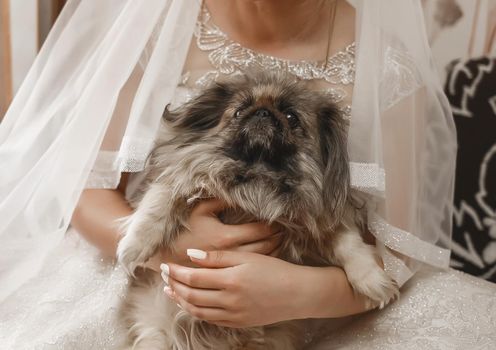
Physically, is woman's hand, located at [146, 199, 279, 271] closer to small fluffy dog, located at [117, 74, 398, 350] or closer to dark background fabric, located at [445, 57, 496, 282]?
small fluffy dog, located at [117, 74, 398, 350]

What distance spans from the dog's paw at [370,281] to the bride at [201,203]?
0.09ft

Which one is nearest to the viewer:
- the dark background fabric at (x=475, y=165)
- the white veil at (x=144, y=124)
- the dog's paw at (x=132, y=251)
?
the dog's paw at (x=132, y=251)

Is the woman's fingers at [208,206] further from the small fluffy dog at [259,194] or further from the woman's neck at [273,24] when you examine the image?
the woman's neck at [273,24]

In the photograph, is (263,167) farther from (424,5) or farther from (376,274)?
(424,5)

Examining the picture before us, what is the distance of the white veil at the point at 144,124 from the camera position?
4.15ft

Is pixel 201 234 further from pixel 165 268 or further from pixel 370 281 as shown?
pixel 370 281

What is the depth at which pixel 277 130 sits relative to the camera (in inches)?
47.3

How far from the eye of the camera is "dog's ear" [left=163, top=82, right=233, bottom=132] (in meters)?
1.33

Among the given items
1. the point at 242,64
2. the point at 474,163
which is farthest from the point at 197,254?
the point at 474,163

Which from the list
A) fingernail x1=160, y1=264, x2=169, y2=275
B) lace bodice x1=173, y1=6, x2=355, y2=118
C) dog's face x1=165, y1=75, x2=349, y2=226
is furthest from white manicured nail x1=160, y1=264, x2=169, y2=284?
lace bodice x1=173, y1=6, x2=355, y2=118

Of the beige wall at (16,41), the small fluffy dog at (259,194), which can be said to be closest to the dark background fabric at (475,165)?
the small fluffy dog at (259,194)

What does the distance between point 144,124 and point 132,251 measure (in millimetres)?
266

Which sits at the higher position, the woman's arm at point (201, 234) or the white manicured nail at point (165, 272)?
the woman's arm at point (201, 234)

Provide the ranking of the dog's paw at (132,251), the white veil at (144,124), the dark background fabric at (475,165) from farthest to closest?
1. the dark background fabric at (475,165)
2. the white veil at (144,124)
3. the dog's paw at (132,251)
